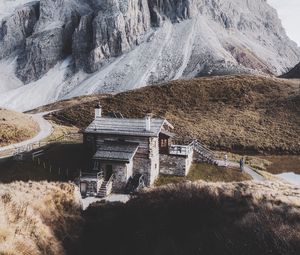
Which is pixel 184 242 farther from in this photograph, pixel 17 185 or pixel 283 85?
pixel 283 85

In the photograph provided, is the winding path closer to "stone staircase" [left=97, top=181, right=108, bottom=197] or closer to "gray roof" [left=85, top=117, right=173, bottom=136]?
"gray roof" [left=85, top=117, right=173, bottom=136]

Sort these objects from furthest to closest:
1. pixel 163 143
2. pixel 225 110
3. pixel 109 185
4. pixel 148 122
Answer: pixel 225 110, pixel 163 143, pixel 148 122, pixel 109 185

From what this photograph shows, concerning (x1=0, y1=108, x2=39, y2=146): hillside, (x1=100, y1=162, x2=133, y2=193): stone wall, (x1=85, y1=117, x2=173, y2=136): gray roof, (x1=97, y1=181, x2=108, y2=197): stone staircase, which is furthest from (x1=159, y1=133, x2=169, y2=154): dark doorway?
(x1=0, y1=108, x2=39, y2=146): hillside

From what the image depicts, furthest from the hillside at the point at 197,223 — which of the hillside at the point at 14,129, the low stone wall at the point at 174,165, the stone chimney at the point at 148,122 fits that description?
the hillside at the point at 14,129

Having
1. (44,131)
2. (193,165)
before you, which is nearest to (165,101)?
(44,131)

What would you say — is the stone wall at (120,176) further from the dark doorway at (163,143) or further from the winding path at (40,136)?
the winding path at (40,136)

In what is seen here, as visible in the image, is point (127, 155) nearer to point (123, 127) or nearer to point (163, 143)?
point (123, 127)

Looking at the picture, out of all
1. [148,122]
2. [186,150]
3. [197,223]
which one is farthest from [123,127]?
[197,223]
